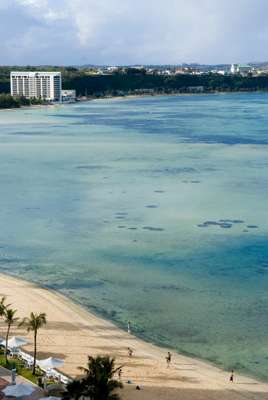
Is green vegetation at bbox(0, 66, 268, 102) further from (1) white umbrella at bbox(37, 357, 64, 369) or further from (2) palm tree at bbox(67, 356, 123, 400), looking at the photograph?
(2) palm tree at bbox(67, 356, 123, 400)

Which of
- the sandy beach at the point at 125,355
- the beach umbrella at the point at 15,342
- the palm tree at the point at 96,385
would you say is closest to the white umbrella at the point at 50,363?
the sandy beach at the point at 125,355

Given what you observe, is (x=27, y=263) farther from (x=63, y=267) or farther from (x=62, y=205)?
(x=62, y=205)

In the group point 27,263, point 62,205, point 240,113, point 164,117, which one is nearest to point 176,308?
point 27,263

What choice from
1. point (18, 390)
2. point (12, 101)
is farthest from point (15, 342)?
point (12, 101)

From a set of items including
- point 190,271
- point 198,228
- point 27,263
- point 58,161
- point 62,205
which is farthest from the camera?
point 58,161

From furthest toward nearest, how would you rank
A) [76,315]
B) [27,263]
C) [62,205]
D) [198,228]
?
[62,205] < [198,228] < [27,263] < [76,315]

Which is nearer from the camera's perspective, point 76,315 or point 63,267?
point 76,315

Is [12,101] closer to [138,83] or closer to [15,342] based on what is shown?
[138,83]

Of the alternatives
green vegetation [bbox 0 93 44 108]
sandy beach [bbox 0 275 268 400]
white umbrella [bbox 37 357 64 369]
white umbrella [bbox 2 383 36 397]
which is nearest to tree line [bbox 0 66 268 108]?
green vegetation [bbox 0 93 44 108]
